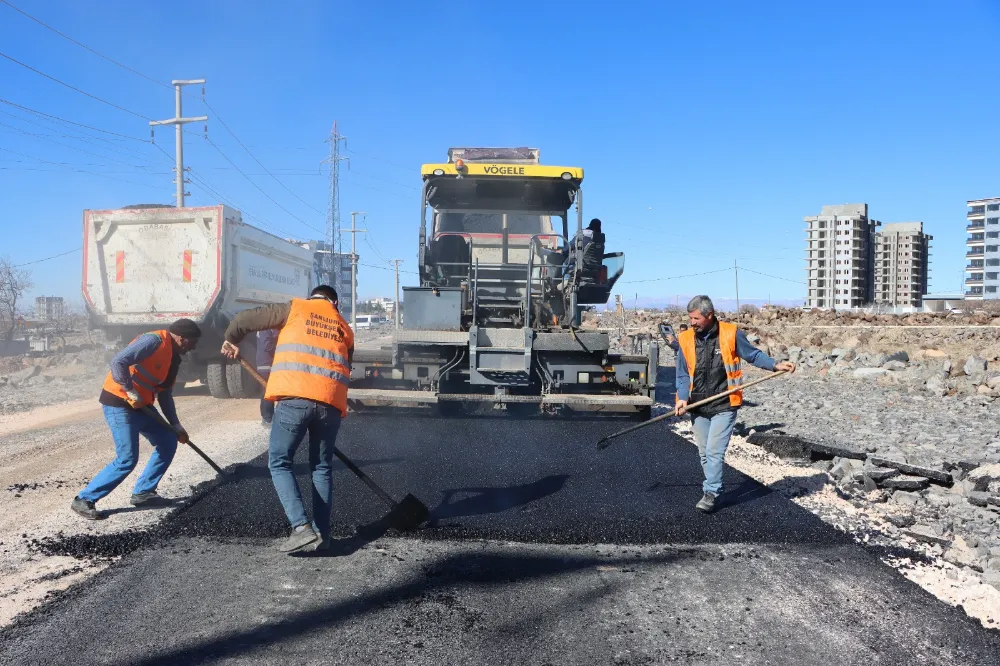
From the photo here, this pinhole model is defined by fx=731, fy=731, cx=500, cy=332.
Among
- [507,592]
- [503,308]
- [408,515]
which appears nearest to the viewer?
[507,592]

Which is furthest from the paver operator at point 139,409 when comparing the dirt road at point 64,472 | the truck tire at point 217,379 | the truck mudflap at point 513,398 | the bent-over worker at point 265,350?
the truck tire at point 217,379

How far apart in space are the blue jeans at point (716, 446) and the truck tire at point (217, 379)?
27.1 feet

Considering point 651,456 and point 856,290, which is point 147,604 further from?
point 856,290

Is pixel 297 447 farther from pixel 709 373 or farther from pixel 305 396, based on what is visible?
pixel 709 373

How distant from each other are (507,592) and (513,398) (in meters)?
4.52

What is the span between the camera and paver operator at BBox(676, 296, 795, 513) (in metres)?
4.82

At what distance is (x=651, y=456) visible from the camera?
659 cm

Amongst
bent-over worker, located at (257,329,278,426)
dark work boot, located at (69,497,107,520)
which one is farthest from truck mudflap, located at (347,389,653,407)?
dark work boot, located at (69,497,107,520)

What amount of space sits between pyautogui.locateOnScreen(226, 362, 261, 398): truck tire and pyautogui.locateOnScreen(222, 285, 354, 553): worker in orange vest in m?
7.19

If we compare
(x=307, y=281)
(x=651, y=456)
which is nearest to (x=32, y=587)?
(x=651, y=456)

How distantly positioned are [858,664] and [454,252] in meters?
6.70

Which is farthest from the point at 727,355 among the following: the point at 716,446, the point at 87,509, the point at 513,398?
the point at 87,509

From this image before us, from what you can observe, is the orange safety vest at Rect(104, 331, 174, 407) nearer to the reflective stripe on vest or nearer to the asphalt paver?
the asphalt paver

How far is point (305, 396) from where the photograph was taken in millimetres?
3846
